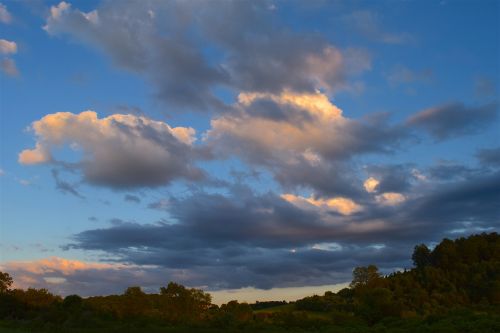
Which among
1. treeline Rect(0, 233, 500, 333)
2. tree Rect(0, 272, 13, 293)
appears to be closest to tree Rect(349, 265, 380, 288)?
treeline Rect(0, 233, 500, 333)

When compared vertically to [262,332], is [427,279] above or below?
above

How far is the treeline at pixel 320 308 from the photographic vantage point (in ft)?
293

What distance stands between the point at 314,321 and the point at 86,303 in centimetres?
5891

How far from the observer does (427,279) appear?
175375 millimetres

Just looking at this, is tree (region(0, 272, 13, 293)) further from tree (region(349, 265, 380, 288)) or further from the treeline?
tree (region(349, 265, 380, 288))

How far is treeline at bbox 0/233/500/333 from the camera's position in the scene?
293ft

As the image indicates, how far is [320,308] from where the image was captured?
15388cm

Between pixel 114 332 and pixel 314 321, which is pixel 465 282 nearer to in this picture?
pixel 314 321

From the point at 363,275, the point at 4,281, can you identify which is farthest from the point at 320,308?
the point at 4,281

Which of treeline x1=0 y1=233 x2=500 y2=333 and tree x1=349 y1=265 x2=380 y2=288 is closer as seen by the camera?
treeline x1=0 y1=233 x2=500 y2=333

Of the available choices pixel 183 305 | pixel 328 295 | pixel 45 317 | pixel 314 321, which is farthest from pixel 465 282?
pixel 45 317

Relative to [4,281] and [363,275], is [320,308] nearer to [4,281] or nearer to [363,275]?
[363,275]

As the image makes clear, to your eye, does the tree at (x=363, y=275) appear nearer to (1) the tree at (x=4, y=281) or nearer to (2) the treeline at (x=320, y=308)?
(2) the treeline at (x=320, y=308)

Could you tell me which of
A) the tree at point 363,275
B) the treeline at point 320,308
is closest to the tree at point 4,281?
the treeline at point 320,308
